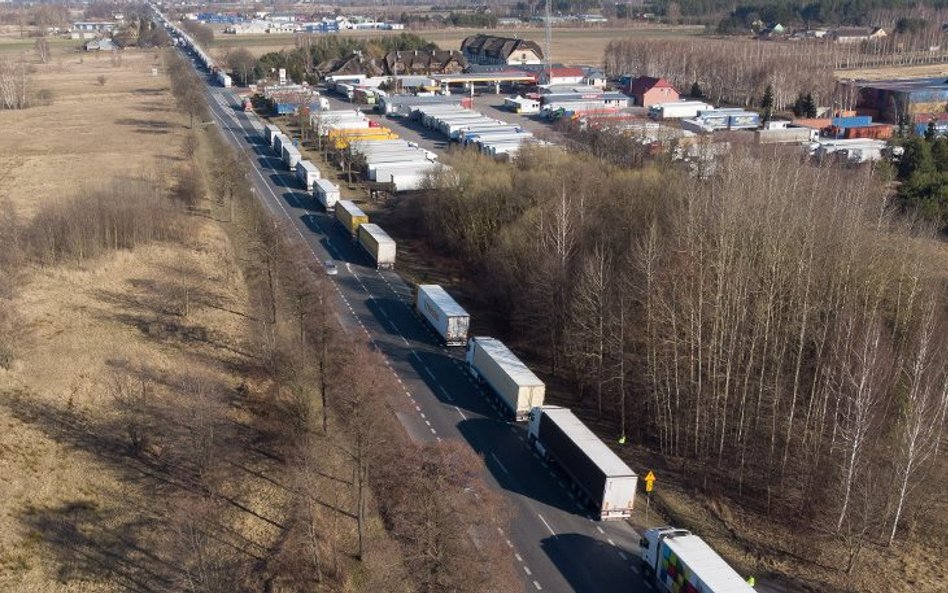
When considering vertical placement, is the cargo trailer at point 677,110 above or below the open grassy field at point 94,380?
above

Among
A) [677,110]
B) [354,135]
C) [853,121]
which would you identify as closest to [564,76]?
[677,110]

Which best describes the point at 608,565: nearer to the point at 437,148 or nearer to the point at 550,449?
the point at 550,449

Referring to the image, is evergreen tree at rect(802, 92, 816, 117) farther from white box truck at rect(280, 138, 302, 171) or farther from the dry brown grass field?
the dry brown grass field

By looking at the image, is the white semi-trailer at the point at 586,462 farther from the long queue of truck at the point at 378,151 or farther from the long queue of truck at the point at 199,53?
the long queue of truck at the point at 199,53

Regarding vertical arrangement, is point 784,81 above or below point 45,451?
above

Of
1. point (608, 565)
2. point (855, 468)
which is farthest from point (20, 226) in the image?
point (855, 468)

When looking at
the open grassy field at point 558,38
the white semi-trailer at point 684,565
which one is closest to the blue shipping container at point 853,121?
the open grassy field at point 558,38

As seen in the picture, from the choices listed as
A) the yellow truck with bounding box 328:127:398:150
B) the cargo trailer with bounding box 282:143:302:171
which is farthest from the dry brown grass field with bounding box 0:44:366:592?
the yellow truck with bounding box 328:127:398:150
